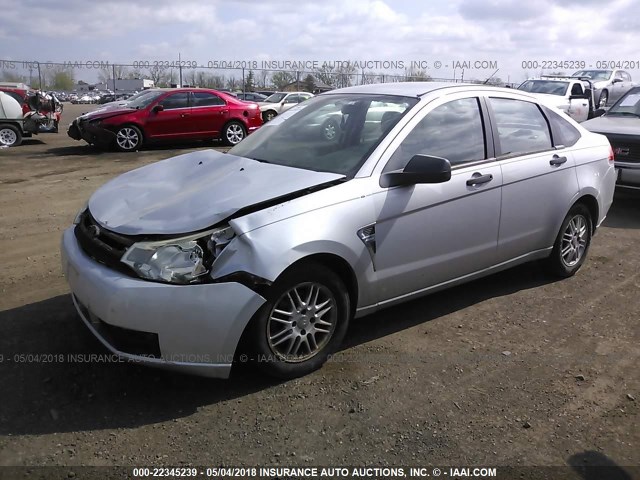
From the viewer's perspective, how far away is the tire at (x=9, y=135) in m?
14.5

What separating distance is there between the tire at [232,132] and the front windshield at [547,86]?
8032 millimetres

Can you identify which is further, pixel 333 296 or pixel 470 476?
pixel 333 296

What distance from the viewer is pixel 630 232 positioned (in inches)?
277

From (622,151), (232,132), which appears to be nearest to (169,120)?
(232,132)

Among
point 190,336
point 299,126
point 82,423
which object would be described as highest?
point 299,126

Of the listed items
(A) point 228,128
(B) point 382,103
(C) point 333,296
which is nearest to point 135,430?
(C) point 333,296

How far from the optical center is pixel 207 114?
14.6m

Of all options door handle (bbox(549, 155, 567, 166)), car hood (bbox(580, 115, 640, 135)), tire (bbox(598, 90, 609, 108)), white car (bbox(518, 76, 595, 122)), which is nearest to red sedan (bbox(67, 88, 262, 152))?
car hood (bbox(580, 115, 640, 135))

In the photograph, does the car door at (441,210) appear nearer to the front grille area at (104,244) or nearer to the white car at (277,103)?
the front grille area at (104,244)

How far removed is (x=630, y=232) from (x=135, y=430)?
634 cm

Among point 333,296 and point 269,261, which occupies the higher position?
point 269,261

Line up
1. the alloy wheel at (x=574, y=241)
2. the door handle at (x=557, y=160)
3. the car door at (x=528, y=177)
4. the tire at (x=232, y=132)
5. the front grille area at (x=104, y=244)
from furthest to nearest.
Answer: the tire at (x=232, y=132)
the alloy wheel at (x=574, y=241)
the door handle at (x=557, y=160)
the car door at (x=528, y=177)
the front grille area at (x=104, y=244)

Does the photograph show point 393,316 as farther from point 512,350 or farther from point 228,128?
point 228,128

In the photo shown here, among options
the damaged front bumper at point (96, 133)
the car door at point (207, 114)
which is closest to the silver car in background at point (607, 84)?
the car door at point (207, 114)
